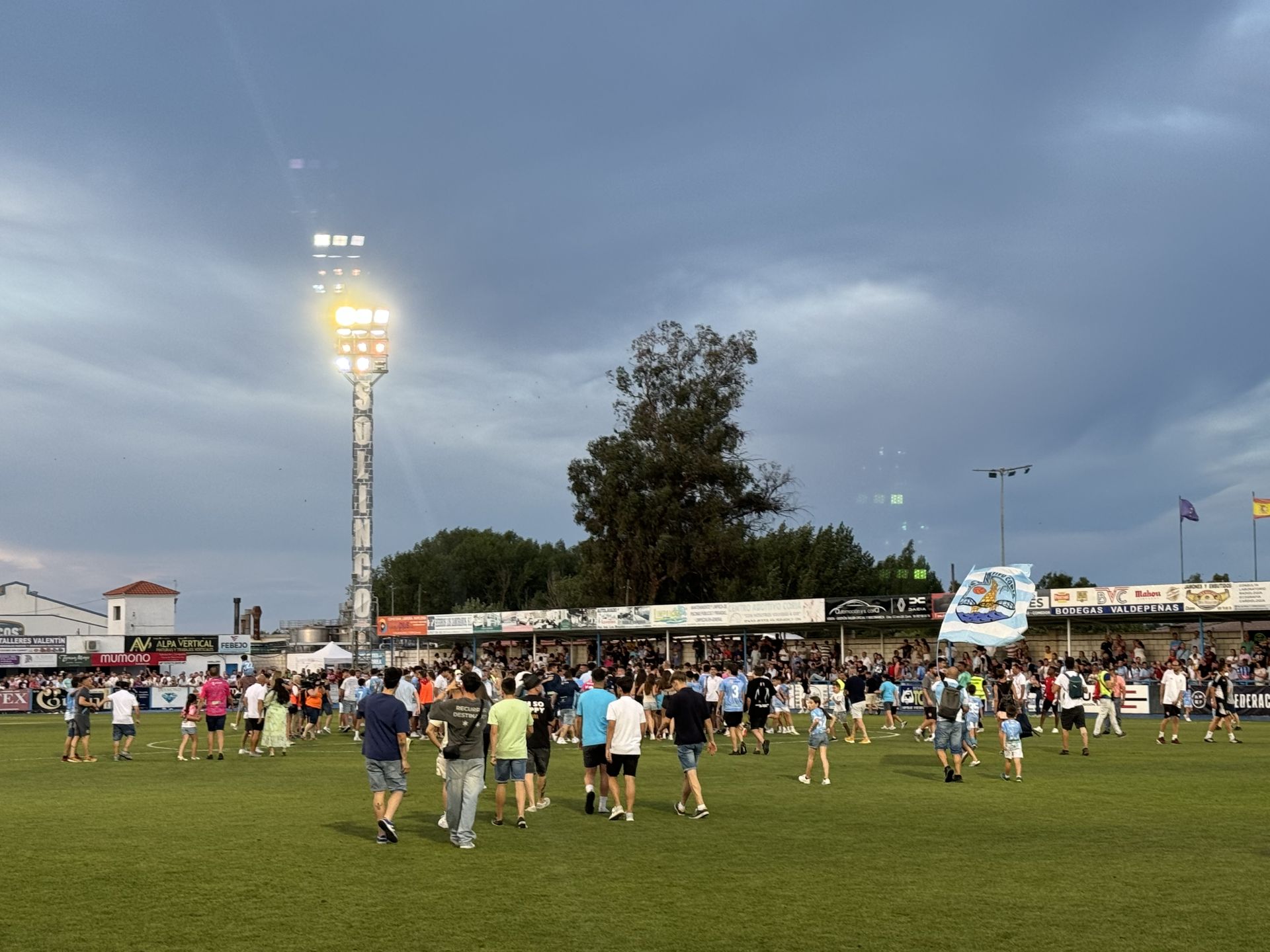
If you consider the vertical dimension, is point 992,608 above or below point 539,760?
above

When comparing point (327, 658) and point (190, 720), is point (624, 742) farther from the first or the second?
point (327, 658)

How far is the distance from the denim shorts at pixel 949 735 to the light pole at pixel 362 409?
62.2 metres

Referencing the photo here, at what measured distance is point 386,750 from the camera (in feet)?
43.4

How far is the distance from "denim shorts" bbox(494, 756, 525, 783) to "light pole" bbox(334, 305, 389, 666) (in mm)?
65555

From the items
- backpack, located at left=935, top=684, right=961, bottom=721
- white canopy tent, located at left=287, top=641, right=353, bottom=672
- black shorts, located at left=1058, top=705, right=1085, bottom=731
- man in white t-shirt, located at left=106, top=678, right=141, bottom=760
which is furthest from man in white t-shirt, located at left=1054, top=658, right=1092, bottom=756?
white canopy tent, located at left=287, top=641, right=353, bottom=672

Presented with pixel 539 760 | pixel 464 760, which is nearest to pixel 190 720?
pixel 539 760

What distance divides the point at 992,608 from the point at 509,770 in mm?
21880

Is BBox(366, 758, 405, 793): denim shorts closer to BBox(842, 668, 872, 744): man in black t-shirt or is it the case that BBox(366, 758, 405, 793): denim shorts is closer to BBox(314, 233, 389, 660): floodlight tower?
BBox(842, 668, 872, 744): man in black t-shirt

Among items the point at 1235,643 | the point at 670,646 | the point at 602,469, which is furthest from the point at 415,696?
the point at 602,469

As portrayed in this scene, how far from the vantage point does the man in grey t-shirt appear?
1329 cm

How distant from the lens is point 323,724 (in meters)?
37.6

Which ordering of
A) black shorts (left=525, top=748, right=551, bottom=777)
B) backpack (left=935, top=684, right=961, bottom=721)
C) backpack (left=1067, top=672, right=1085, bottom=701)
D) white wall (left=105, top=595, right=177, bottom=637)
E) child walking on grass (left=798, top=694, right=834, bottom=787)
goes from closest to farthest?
black shorts (left=525, top=748, right=551, bottom=777) → child walking on grass (left=798, top=694, right=834, bottom=787) → backpack (left=935, top=684, right=961, bottom=721) → backpack (left=1067, top=672, right=1085, bottom=701) → white wall (left=105, top=595, right=177, bottom=637)

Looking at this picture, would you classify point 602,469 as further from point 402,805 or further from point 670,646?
point 402,805

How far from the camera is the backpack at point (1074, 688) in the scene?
2570 cm
